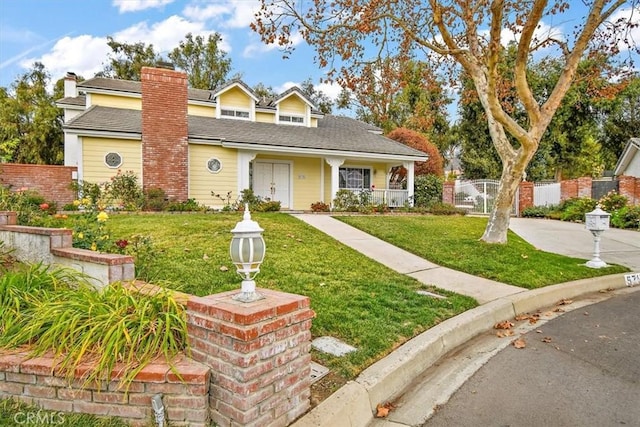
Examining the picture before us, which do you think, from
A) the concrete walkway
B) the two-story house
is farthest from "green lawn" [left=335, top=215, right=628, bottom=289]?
the two-story house

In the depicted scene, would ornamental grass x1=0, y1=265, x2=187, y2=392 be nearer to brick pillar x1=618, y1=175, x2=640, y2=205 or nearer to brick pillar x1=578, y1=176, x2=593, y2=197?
brick pillar x1=578, y1=176, x2=593, y2=197

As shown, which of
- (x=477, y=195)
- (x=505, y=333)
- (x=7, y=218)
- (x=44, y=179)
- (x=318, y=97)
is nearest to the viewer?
(x=505, y=333)

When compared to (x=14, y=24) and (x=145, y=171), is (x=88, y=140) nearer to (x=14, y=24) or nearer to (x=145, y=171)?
(x=145, y=171)

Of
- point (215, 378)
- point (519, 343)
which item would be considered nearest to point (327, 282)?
point (519, 343)

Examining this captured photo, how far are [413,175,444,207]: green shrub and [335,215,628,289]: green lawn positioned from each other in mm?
6725

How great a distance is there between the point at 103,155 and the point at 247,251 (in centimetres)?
1318

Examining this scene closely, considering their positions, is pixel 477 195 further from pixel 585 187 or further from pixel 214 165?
pixel 214 165

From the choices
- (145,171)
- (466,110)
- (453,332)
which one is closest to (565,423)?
A: (453,332)

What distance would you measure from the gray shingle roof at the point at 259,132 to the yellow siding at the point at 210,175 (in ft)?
1.89

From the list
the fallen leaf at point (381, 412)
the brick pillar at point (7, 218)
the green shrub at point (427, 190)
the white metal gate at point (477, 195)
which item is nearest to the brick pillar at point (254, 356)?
the fallen leaf at point (381, 412)

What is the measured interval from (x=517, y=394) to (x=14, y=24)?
47.6 ft

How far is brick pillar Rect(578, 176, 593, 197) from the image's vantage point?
1745 centimetres

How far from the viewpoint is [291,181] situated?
56.4 ft

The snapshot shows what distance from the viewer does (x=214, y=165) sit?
591 inches
